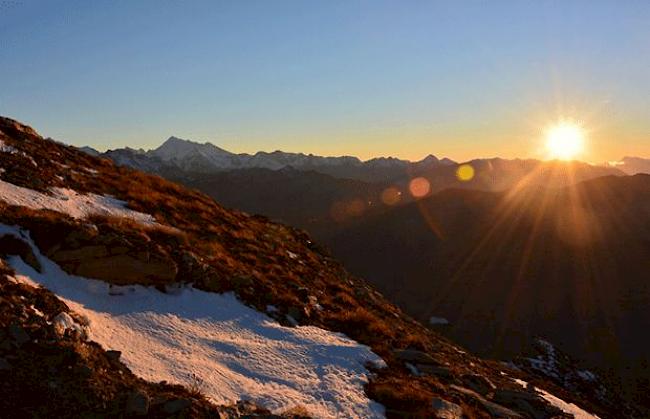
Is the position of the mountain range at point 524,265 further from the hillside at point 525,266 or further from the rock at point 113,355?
the rock at point 113,355

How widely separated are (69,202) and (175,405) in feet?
31.5

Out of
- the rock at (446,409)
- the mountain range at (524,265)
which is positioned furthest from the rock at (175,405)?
the mountain range at (524,265)

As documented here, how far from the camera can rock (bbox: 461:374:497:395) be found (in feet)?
45.8

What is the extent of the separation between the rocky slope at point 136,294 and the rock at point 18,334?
0.06ft

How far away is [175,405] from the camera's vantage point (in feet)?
23.8

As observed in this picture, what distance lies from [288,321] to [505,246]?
79.9m

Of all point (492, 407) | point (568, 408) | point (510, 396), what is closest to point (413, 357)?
point (492, 407)

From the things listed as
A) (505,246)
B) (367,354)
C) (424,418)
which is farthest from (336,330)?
(505,246)

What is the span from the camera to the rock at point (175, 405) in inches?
281

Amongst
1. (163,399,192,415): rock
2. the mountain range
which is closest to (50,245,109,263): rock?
(163,399,192,415): rock

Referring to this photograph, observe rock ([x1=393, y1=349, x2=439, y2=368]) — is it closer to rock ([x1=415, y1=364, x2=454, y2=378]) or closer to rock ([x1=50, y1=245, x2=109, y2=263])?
rock ([x1=415, y1=364, x2=454, y2=378])

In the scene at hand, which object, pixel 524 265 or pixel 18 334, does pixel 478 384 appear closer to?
pixel 18 334

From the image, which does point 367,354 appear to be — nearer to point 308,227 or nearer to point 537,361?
point 537,361

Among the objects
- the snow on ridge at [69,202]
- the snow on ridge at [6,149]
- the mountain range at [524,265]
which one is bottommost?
the mountain range at [524,265]
